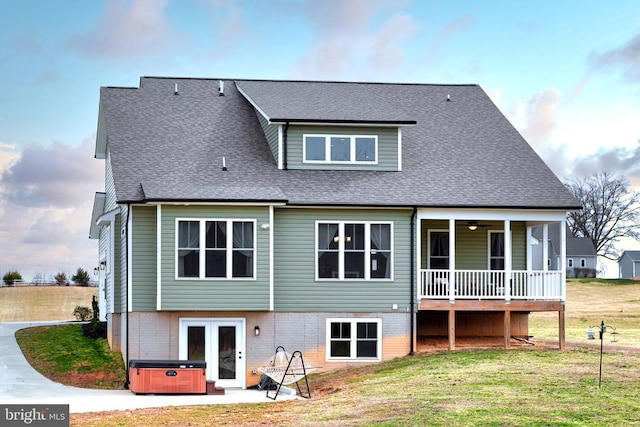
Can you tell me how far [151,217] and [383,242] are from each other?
269 inches

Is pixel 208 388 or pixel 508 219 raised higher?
pixel 508 219

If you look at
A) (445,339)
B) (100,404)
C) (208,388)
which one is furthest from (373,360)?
(100,404)

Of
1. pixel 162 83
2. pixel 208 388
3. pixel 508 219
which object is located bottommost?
pixel 208 388

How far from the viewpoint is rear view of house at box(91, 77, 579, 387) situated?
26234 millimetres

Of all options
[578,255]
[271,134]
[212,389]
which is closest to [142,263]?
[212,389]

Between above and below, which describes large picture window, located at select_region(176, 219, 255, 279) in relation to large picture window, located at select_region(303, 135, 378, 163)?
below

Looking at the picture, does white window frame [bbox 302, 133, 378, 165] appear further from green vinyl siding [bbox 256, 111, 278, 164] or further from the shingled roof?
green vinyl siding [bbox 256, 111, 278, 164]

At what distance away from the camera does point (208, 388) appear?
80.1 ft

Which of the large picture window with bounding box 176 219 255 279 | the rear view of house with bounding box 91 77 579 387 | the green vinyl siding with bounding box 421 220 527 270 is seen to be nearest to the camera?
the large picture window with bounding box 176 219 255 279

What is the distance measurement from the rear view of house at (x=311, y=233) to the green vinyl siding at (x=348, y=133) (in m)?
0.04

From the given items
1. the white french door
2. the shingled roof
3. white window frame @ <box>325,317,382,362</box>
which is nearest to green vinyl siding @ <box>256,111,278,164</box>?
the shingled roof

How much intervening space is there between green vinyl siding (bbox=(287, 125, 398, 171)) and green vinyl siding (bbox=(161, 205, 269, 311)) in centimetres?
292

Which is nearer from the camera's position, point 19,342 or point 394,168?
point 394,168

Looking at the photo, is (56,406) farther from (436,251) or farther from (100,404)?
(436,251)
